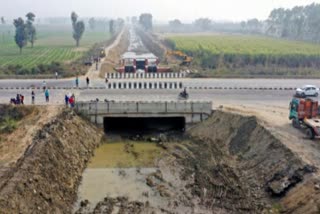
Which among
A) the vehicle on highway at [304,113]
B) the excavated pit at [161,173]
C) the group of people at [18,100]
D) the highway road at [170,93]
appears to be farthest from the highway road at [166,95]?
the vehicle on highway at [304,113]

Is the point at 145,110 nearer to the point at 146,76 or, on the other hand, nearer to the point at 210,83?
the point at 210,83

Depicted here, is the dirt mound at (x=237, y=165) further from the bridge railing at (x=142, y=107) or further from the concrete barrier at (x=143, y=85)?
the concrete barrier at (x=143, y=85)

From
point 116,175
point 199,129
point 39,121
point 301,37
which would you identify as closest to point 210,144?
point 199,129

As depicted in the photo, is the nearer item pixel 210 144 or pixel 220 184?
pixel 220 184

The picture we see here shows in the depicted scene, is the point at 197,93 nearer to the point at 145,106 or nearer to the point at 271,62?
the point at 145,106

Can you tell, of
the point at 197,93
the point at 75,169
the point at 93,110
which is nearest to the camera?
the point at 75,169

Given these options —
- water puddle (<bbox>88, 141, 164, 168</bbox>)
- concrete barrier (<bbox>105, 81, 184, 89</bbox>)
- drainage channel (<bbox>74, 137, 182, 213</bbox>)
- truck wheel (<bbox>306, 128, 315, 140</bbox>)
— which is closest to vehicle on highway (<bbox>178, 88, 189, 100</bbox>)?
concrete barrier (<bbox>105, 81, 184, 89</bbox>)

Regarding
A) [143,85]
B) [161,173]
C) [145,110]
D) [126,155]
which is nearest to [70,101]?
[145,110]
